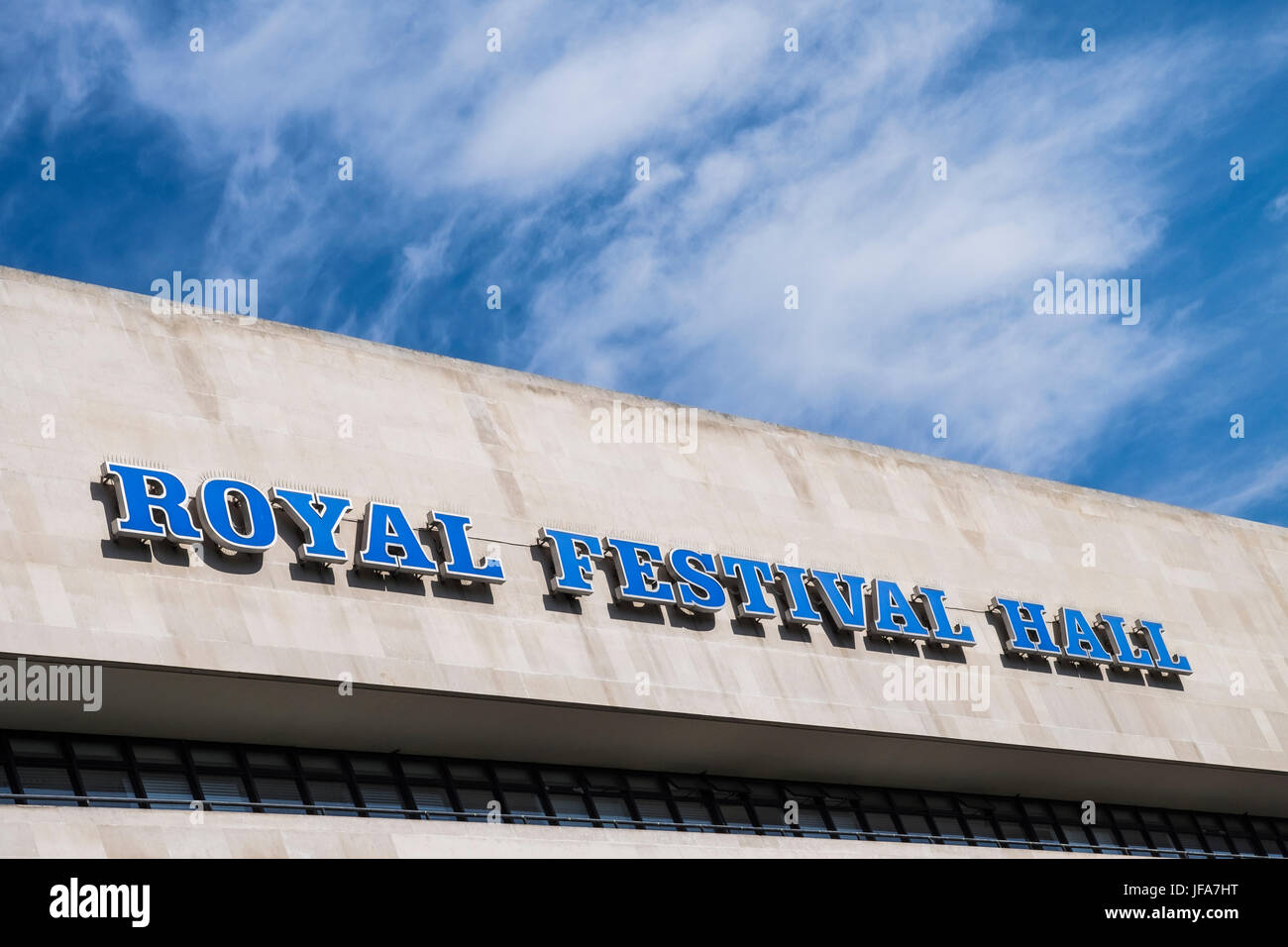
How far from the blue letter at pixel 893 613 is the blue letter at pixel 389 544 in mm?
10449

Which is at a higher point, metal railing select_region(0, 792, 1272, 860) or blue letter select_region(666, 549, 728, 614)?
blue letter select_region(666, 549, 728, 614)

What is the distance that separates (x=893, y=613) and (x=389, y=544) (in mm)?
11773

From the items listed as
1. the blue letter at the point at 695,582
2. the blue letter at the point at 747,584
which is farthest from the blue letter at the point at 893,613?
the blue letter at the point at 695,582

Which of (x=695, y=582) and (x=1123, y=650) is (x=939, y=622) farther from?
(x=695, y=582)

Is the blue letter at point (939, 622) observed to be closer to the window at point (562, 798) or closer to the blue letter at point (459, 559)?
the window at point (562, 798)

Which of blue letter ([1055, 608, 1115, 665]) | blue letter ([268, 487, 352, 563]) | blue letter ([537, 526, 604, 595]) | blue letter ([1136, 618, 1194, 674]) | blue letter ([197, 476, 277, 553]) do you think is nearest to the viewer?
blue letter ([197, 476, 277, 553])

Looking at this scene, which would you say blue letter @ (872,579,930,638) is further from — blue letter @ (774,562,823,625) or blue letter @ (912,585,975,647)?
blue letter @ (774,562,823,625)

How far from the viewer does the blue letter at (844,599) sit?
3438cm

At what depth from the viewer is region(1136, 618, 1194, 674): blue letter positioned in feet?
128

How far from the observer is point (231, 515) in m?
27.6

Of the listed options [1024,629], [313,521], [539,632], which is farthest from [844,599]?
[313,521]

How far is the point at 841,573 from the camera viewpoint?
116 feet

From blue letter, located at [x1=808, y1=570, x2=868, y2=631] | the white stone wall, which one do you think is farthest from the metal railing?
blue letter, located at [x1=808, y1=570, x2=868, y2=631]

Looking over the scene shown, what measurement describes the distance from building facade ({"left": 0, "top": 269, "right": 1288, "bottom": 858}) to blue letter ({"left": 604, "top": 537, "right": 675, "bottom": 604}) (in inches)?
2.4
